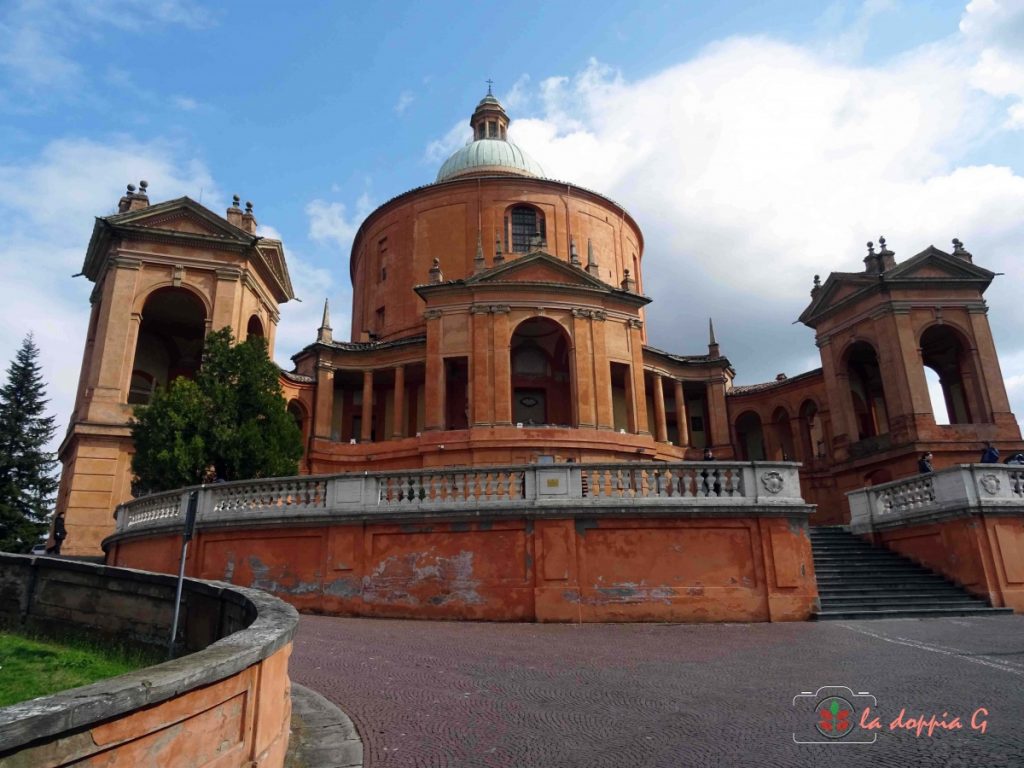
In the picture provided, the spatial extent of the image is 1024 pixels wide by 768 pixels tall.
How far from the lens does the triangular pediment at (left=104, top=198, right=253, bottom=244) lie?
25.4m

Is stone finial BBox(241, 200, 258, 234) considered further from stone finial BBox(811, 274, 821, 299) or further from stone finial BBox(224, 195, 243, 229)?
stone finial BBox(811, 274, 821, 299)

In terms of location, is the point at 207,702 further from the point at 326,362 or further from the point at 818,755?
the point at 326,362

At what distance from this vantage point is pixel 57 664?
7.78 m

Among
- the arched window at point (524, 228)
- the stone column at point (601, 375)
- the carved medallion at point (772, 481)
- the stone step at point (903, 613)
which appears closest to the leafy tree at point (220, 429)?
the stone column at point (601, 375)

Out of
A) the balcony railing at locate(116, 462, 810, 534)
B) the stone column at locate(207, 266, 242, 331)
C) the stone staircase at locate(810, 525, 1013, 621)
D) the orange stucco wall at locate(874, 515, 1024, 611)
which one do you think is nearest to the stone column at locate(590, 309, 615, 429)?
the stone staircase at locate(810, 525, 1013, 621)

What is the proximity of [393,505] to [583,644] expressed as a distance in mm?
4875

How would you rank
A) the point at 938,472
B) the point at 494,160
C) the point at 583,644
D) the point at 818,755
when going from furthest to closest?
the point at 494,160 → the point at 938,472 → the point at 583,644 → the point at 818,755

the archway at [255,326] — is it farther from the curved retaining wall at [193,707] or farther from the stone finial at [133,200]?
the curved retaining wall at [193,707]

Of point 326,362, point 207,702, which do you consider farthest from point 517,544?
point 326,362

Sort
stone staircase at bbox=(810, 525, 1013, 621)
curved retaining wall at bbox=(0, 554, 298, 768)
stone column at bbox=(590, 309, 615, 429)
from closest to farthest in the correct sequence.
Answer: curved retaining wall at bbox=(0, 554, 298, 768), stone staircase at bbox=(810, 525, 1013, 621), stone column at bbox=(590, 309, 615, 429)

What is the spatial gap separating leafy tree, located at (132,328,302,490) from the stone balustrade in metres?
15.3

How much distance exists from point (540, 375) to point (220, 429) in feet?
49.6

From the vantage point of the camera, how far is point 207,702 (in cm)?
359

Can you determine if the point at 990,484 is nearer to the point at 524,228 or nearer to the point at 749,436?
the point at 524,228
